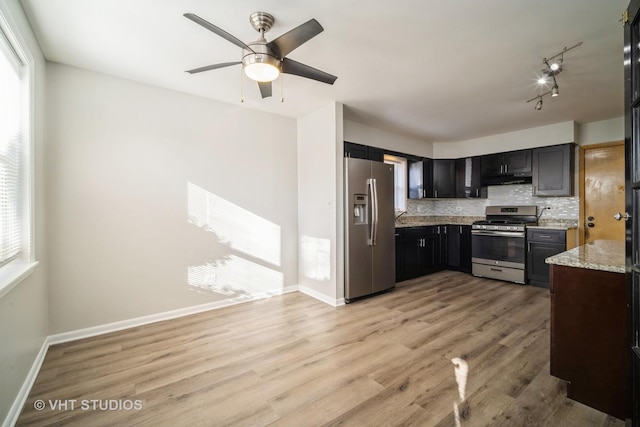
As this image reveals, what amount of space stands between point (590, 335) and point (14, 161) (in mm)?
3976

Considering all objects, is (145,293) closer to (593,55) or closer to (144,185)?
(144,185)

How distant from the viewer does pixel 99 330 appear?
107 inches

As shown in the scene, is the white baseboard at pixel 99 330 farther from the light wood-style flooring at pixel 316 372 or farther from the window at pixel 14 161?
the window at pixel 14 161

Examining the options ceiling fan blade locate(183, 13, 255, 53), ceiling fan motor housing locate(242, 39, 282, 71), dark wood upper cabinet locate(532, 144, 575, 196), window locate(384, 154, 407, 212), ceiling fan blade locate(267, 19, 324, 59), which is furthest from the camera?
window locate(384, 154, 407, 212)

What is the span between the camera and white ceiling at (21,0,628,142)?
1.88m

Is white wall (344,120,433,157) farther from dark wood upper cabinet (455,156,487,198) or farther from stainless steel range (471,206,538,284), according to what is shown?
stainless steel range (471,206,538,284)

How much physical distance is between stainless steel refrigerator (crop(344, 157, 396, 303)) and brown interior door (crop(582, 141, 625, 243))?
3.22m

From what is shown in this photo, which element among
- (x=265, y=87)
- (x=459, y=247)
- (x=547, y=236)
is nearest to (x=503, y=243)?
(x=547, y=236)

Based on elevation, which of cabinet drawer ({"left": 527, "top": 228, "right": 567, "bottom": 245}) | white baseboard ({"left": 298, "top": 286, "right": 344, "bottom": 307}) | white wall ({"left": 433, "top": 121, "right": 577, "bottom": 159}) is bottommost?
white baseboard ({"left": 298, "top": 286, "right": 344, "bottom": 307})

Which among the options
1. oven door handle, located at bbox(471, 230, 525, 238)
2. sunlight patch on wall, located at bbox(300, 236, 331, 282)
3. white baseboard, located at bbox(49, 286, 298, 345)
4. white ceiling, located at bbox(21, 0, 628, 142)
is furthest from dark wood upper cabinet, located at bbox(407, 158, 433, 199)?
white baseboard, located at bbox(49, 286, 298, 345)

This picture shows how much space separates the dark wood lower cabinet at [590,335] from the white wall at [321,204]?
2.18m

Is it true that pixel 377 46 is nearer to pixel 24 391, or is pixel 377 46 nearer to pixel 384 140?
pixel 384 140

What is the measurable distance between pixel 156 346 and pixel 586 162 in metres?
6.43

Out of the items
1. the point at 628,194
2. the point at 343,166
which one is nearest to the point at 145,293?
the point at 343,166
